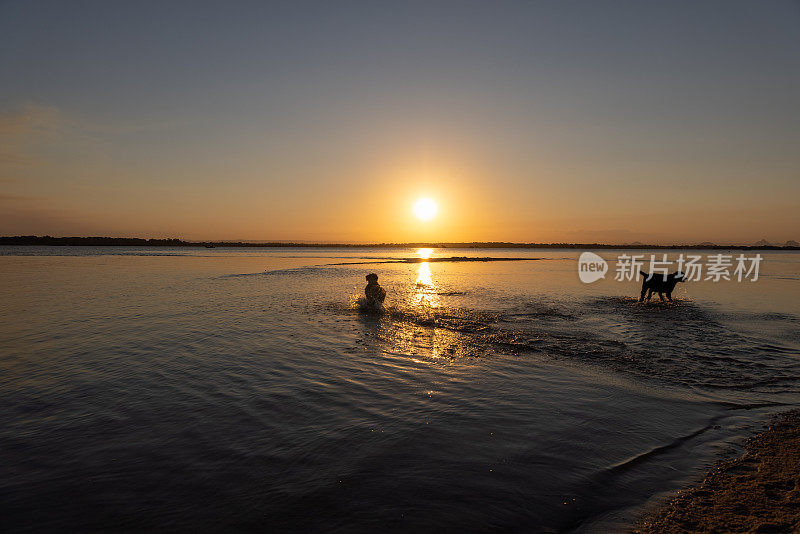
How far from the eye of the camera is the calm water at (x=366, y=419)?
184 inches

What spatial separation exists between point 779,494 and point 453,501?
3768mm

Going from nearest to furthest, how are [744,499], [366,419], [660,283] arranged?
[744,499] → [366,419] → [660,283]

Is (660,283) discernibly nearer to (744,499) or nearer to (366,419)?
(744,499)

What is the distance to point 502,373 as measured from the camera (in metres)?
9.85

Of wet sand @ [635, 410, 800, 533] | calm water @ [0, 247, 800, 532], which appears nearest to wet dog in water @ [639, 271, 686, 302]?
calm water @ [0, 247, 800, 532]

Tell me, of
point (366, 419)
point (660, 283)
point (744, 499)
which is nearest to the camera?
point (744, 499)

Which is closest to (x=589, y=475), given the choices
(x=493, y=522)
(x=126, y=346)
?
(x=493, y=522)

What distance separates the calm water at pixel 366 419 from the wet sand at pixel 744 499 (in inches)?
11.2

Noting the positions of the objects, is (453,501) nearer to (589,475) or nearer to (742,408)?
(589,475)

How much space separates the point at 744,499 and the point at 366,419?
5155 mm

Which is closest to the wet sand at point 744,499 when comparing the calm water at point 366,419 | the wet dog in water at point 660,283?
the calm water at point 366,419

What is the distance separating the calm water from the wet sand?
0.93 feet

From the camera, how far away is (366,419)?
712 cm

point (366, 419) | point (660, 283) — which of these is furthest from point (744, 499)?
point (660, 283)
